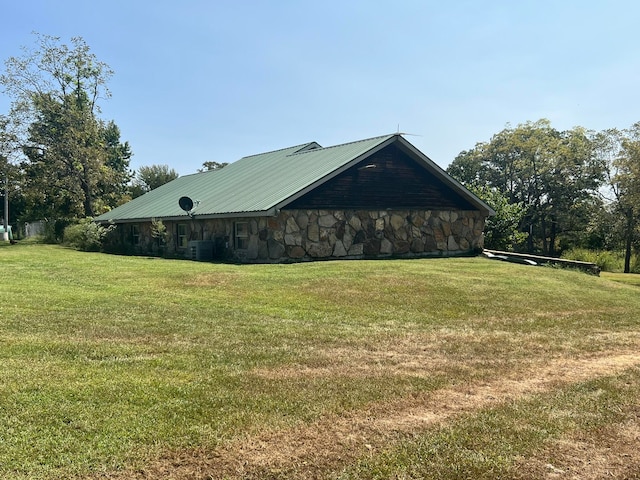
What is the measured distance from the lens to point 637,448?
4520 millimetres

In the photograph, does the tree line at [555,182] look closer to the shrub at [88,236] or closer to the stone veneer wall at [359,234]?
the stone veneer wall at [359,234]

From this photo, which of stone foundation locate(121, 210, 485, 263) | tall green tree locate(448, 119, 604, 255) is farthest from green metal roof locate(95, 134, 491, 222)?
tall green tree locate(448, 119, 604, 255)

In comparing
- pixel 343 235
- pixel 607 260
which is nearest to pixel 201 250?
pixel 343 235

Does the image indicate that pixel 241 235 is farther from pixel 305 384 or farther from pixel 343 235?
pixel 305 384

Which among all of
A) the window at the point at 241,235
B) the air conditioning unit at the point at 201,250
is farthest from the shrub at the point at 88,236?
the window at the point at 241,235

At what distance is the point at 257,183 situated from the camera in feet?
79.0

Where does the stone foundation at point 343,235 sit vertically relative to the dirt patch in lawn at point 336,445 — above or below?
above

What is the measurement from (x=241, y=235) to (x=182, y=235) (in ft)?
16.3

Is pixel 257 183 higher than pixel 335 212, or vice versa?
pixel 257 183

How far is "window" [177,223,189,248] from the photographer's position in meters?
24.6

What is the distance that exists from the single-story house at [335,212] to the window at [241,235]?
0.04m

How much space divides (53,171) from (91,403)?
37420 millimetres

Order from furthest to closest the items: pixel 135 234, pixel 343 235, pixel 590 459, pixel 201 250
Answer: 1. pixel 135 234
2. pixel 201 250
3. pixel 343 235
4. pixel 590 459

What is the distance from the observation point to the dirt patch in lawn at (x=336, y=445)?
3924 mm
